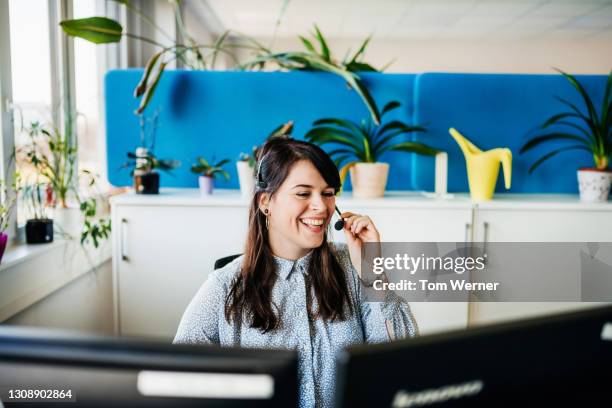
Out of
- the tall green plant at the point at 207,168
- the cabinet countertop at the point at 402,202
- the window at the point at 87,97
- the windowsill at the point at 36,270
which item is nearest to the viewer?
the windowsill at the point at 36,270

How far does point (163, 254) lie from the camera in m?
2.38

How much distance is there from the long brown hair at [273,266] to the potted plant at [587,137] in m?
1.56

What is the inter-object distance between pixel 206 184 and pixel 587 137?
75.3 inches

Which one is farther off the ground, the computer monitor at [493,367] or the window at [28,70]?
the window at [28,70]

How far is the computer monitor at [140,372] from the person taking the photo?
0.48 meters

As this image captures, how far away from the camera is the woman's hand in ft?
4.71

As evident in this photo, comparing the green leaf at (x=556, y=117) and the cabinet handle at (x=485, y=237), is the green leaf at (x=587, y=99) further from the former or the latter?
the cabinet handle at (x=485, y=237)

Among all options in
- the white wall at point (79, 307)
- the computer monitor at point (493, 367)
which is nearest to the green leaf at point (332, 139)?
the white wall at point (79, 307)

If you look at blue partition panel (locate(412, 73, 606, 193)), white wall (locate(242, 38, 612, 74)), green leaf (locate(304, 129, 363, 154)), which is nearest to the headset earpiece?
green leaf (locate(304, 129, 363, 154))

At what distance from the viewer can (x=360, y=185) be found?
2436 millimetres

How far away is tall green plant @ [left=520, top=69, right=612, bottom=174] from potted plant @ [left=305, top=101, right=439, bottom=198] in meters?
0.59

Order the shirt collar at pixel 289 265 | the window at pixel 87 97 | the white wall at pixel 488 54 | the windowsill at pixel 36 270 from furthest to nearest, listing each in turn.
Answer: the white wall at pixel 488 54, the window at pixel 87 97, the windowsill at pixel 36 270, the shirt collar at pixel 289 265

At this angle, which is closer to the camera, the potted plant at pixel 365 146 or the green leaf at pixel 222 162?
the potted plant at pixel 365 146

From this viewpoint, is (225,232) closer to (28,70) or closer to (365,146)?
(365,146)
